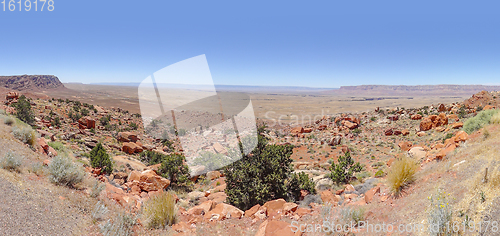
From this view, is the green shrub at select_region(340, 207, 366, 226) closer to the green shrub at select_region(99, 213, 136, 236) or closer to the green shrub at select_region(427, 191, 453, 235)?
the green shrub at select_region(427, 191, 453, 235)

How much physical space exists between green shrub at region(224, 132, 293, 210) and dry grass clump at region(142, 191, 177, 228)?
238 cm

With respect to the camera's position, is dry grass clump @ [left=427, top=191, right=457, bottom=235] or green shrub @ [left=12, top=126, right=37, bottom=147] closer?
dry grass clump @ [left=427, top=191, right=457, bottom=235]

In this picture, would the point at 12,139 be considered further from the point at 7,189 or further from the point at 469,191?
the point at 469,191

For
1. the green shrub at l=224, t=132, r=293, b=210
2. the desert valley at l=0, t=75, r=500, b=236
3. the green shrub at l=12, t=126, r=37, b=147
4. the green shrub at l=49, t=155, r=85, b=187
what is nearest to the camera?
the desert valley at l=0, t=75, r=500, b=236

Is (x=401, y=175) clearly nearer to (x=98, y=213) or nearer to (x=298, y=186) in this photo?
(x=298, y=186)

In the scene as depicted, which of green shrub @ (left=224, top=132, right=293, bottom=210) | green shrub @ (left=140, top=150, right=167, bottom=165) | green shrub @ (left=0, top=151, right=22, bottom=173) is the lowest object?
green shrub @ (left=140, top=150, right=167, bottom=165)

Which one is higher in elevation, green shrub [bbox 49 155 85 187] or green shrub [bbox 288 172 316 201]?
green shrub [bbox 49 155 85 187]
